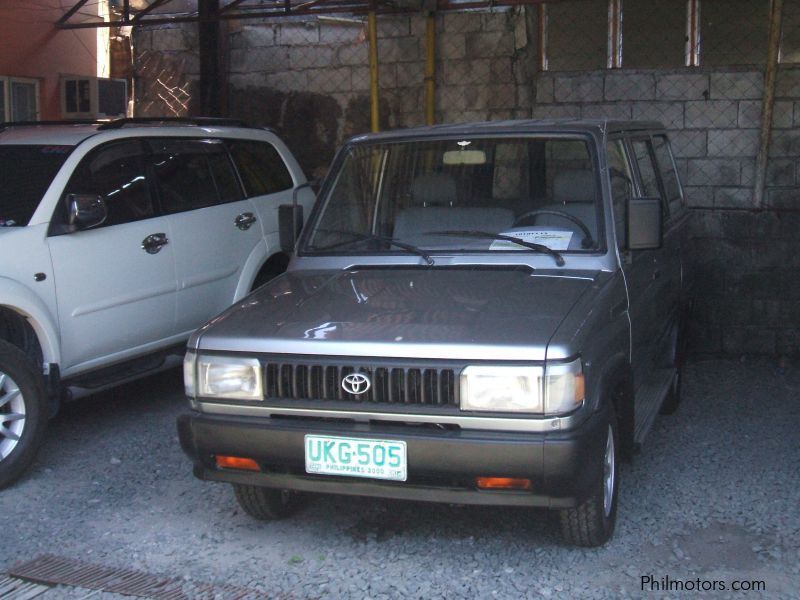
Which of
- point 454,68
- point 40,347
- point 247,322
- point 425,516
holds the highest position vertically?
point 454,68

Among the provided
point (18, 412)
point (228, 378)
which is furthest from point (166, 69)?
point (228, 378)

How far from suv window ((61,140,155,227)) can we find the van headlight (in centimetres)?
311

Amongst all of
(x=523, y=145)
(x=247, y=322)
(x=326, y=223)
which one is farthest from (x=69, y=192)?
(x=523, y=145)

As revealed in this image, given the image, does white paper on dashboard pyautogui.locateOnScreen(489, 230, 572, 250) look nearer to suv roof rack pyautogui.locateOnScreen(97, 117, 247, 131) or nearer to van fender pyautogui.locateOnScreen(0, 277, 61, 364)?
van fender pyautogui.locateOnScreen(0, 277, 61, 364)

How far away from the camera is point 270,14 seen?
9000 millimetres

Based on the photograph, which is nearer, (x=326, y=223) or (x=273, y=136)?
(x=326, y=223)

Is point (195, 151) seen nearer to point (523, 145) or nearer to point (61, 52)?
point (523, 145)

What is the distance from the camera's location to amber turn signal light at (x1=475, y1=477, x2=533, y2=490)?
13.0ft

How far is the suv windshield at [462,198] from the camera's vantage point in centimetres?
509

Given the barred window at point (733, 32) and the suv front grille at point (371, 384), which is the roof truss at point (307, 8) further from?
the suv front grille at point (371, 384)

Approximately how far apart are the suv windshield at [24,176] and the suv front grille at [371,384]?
2.35 metres

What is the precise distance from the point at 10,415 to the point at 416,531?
219cm

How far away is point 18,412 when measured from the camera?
18.0 feet

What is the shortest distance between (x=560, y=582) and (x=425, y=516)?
35.5 inches
